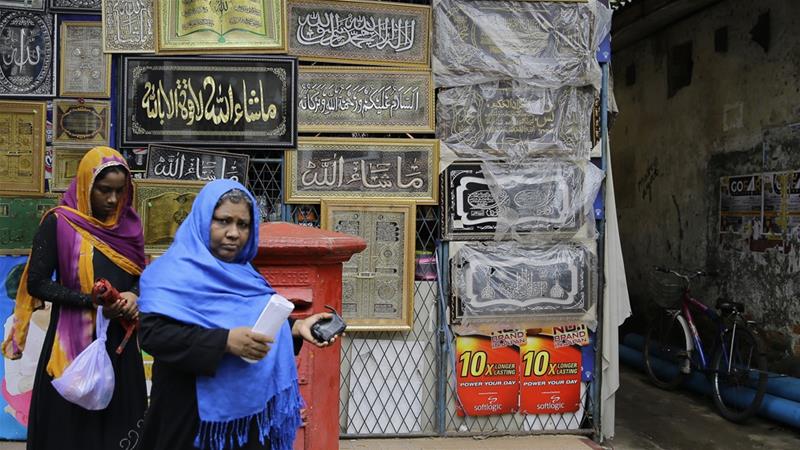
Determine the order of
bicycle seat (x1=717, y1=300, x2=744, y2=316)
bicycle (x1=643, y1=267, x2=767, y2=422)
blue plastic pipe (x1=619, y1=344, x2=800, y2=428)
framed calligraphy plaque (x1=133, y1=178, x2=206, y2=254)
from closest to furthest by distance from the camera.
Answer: framed calligraphy plaque (x1=133, y1=178, x2=206, y2=254)
blue plastic pipe (x1=619, y1=344, x2=800, y2=428)
bicycle (x1=643, y1=267, x2=767, y2=422)
bicycle seat (x1=717, y1=300, x2=744, y2=316)

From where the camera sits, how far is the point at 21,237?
15.6ft

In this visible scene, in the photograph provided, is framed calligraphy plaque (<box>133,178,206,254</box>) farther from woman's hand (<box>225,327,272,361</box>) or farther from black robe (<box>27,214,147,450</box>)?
woman's hand (<box>225,327,272,361</box>)

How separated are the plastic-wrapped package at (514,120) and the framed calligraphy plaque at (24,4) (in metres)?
2.64

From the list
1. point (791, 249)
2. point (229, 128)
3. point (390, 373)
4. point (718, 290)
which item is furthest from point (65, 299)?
point (718, 290)

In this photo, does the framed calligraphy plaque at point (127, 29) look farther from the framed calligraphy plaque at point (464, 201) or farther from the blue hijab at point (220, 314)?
the blue hijab at point (220, 314)

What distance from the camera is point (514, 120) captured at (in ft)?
16.3

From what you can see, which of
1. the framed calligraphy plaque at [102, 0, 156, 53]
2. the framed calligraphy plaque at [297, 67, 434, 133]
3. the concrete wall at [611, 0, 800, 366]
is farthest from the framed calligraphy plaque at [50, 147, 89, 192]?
the concrete wall at [611, 0, 800, 366]

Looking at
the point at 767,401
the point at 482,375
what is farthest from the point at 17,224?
the point at 767,401

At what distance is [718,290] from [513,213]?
3.39 meters

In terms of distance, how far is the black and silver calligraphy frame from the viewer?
15.7 feet

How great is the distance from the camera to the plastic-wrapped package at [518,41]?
4906mm

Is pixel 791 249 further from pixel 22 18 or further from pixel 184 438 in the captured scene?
pixel 22 18

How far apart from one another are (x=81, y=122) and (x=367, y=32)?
6.35ft

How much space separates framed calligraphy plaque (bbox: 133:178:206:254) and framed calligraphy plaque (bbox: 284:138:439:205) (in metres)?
0.63
